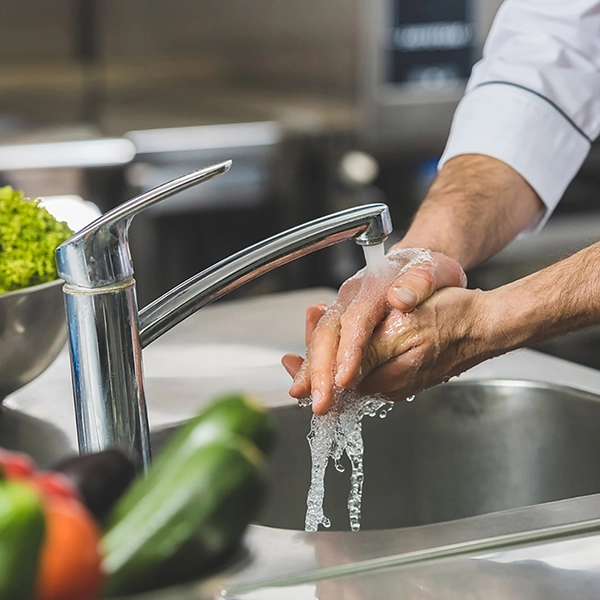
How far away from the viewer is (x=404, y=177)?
7.10ft

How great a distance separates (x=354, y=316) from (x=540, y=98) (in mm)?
541

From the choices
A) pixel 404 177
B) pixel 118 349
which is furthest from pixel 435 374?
pixel 404 177

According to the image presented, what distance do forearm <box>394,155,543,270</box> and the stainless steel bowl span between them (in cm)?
38

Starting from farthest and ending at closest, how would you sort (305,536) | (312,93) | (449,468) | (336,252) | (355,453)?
(312,93)
(336,252)
(449,468)
(355,453)
(305,536)

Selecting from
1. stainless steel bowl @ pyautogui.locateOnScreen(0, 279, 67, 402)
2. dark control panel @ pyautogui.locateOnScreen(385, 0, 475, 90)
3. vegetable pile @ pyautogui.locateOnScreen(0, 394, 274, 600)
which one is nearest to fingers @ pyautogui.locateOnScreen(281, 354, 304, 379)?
stainless steel bowl @ pyautogui.locateOnScreen(0, 279, 67, 402)

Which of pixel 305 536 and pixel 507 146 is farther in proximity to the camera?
pixel 507 146

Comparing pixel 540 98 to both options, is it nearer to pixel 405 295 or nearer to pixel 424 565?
pixel 405 295

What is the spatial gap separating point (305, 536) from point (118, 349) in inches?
6.8

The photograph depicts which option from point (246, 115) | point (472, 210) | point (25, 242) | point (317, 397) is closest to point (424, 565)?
point (317, 397)

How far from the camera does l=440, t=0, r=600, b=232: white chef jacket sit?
119 cm

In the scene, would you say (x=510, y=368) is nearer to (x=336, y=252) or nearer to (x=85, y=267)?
(x=85, y=267)

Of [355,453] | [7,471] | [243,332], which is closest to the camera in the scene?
[7,471]

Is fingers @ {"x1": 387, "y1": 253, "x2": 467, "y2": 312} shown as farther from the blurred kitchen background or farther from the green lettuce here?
the blurred kitchen background

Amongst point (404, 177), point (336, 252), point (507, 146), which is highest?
point (507, 146)
